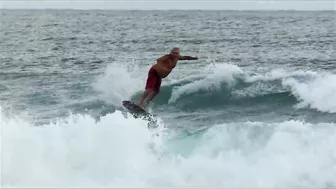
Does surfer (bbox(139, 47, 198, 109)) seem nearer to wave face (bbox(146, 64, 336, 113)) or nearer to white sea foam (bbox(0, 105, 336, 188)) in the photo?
white sea foam (bbox(0, 105, 336, 188))

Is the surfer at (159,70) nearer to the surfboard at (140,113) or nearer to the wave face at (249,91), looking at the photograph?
the surfboard at (140,113)

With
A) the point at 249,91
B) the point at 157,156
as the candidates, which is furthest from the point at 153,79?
the point at 249,91

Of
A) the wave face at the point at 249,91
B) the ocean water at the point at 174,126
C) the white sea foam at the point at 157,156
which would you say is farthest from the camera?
the wave face at the point at 249,91

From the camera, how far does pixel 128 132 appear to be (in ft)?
37.7

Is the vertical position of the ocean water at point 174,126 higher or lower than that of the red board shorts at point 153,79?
lower

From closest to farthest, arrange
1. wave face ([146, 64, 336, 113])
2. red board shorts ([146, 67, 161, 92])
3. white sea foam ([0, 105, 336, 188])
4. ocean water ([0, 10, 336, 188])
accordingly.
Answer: white sea foam ([0, 105, 336, 188]), ocean water ([0, 10, 336, 188]), red board shorts ([146, 67, 161, 92]), wave face ([146, 64, 336, 113])

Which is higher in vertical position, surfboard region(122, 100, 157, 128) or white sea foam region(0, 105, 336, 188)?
surfboard region(122, 100, 157, 128)

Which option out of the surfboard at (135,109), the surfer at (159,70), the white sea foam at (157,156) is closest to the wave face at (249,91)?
the surfboard at (135,109)

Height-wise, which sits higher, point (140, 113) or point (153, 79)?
point (153, 79)

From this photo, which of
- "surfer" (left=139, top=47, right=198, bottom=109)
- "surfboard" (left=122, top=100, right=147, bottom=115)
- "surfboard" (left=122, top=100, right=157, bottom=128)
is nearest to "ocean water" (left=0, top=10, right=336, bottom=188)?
"surfboard" (left=122, top=100, right=157, bottom=128)

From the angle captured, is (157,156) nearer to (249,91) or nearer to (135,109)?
(135,109)

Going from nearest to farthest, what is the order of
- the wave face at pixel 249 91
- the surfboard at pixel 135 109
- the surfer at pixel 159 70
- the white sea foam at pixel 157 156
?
the white sea foam at pixel 157 156
the surfer at pixel 159 70
the surfboard at pixel 135 109
the wave face at pixel 249 91

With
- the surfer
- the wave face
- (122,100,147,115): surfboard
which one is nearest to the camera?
the surfer

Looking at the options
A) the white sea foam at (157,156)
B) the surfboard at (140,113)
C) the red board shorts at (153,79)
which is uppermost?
the red board shorts at (153,79)
